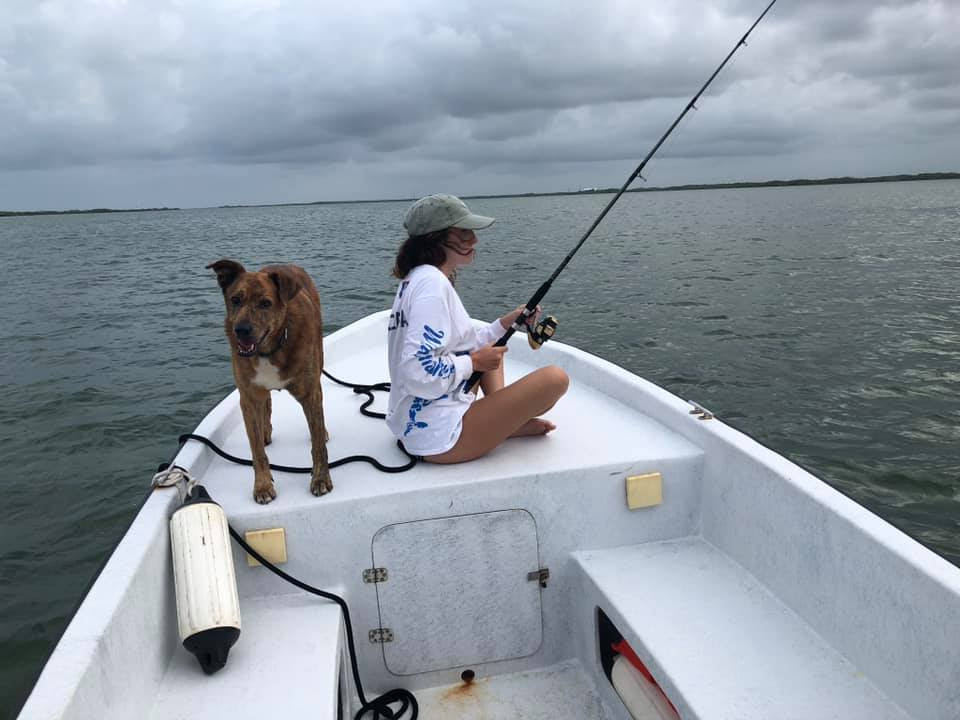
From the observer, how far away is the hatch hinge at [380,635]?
3188 mm

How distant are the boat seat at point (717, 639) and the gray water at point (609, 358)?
6.89 feet

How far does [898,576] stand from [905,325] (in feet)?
43.7

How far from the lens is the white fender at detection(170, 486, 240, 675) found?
8.16 ft

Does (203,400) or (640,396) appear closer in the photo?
(640,396)

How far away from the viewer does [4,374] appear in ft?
37.7

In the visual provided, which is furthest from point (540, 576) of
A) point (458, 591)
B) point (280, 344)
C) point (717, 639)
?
point (280, 344)

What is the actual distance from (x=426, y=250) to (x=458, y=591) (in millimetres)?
1608

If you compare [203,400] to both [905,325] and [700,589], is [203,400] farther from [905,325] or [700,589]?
[905,325]

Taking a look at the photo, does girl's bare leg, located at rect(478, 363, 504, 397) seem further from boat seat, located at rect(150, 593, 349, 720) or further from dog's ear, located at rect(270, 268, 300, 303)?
boat seat, located at rect(150, 593, 349, 720)

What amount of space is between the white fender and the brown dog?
0.41 metres

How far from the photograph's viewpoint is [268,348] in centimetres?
308

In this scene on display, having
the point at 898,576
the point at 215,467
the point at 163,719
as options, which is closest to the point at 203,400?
the point at 215,467

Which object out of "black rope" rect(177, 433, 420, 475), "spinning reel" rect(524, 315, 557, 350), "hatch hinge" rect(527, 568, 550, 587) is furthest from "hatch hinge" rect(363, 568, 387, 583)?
"spinning reel" rect(524, 315, 557, 350)

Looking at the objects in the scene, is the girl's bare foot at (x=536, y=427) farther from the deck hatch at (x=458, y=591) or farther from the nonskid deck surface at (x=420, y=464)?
the deck hatch at (x=458, y=591)
